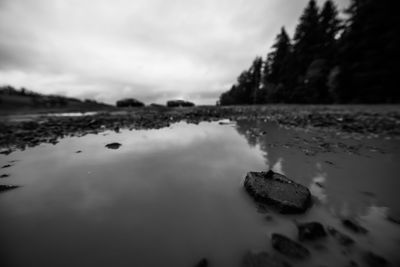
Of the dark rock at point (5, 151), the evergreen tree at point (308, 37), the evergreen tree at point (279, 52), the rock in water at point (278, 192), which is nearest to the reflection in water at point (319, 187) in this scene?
the rock in water at point (278, 192)

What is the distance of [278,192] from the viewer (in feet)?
4.23

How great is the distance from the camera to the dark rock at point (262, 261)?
77 centimetres

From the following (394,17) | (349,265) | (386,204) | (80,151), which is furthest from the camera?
(394,17)

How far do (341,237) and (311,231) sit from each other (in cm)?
15

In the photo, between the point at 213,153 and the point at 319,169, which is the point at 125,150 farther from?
the point at 319,169

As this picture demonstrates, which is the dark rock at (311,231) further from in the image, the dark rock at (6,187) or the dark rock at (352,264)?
the dark rock at (6,187)

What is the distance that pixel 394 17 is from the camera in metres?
10.5

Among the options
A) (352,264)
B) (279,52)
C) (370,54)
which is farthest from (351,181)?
(279,52)

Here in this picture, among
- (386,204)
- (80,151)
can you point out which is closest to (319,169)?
(386,204)

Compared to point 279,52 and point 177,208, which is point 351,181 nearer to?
point 177,208

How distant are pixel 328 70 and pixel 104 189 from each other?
2130 cm

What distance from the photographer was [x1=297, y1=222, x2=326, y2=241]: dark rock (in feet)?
2.94

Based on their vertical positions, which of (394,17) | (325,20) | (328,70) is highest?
(325,20)

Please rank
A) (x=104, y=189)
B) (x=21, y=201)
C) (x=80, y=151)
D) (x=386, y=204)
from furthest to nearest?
(x=80, y=151), (x=104, y=189), (x=21, y=201), (x=386, y=204)
